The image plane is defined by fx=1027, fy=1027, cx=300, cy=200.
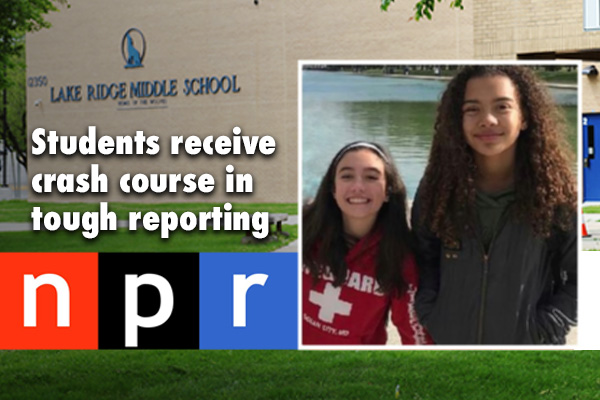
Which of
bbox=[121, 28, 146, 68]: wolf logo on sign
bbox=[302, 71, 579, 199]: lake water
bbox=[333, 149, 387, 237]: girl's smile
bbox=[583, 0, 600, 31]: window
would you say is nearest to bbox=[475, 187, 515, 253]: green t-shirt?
bbox=[302, 71, 579, 199]: lake water

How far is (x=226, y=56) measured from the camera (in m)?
32.9

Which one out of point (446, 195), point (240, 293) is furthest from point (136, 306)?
point (446, 195)

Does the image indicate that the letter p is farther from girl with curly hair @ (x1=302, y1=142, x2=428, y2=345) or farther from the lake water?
the lake water

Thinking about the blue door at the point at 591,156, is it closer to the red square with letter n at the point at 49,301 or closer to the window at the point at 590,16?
the window at the point at 590,16

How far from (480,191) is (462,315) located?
60 cm

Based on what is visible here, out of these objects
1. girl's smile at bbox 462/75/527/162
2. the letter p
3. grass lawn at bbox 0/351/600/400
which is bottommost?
grass lawn at bbox 0/351/600/400

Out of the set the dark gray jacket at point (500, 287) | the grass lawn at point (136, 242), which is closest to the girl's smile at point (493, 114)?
the dark gray jacket at point (500, 287)

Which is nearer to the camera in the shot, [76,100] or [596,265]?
[596,265]

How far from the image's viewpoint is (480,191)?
484 cm

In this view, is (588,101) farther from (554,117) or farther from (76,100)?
(554,117)

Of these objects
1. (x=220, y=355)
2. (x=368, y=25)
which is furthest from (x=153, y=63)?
(x=220, y=355)

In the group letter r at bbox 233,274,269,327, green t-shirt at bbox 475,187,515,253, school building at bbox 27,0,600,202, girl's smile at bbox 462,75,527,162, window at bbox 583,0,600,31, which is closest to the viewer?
girl's smile at bbox 462,75,527,162

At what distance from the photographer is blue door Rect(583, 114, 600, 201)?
26734 mm

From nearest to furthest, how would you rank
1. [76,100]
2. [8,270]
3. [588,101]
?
[8,270] → [588,101] → [76,100]
